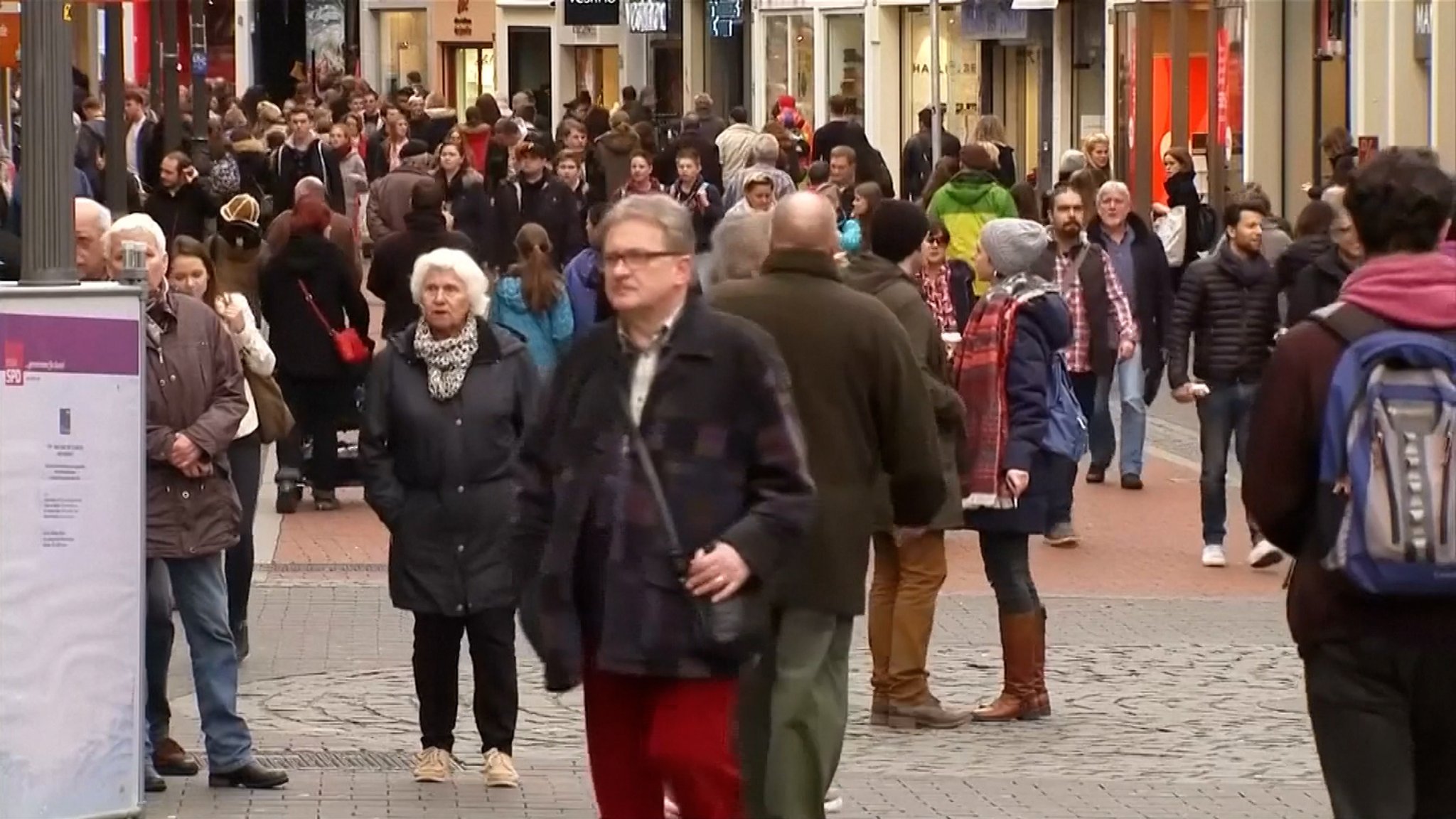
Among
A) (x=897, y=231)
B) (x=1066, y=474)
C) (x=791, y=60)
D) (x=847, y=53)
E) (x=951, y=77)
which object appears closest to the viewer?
(x=897, y=231)

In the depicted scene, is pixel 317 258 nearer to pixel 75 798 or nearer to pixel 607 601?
pixel 75 798

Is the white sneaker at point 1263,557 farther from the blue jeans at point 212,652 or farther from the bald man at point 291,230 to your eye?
the blue jeans at point 212,652

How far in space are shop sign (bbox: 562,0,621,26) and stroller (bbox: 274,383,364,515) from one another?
117ft

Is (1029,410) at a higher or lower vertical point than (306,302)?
lower

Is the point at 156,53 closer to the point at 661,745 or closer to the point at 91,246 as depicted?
the point at 91,246

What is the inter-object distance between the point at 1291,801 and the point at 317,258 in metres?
8.86

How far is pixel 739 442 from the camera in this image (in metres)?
6.42

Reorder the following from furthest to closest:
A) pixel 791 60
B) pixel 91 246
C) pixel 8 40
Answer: pixel 791 60 → pixel 8 40 → pixel 91 246

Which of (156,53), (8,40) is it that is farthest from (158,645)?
(156,53)

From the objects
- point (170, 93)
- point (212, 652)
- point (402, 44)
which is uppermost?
point (402, 44)

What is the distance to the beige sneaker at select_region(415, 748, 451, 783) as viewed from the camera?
9.48 meters

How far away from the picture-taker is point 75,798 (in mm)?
8312

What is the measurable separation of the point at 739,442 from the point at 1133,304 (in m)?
11.8

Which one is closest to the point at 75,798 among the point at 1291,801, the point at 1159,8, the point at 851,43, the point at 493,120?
the point at 1291,801
